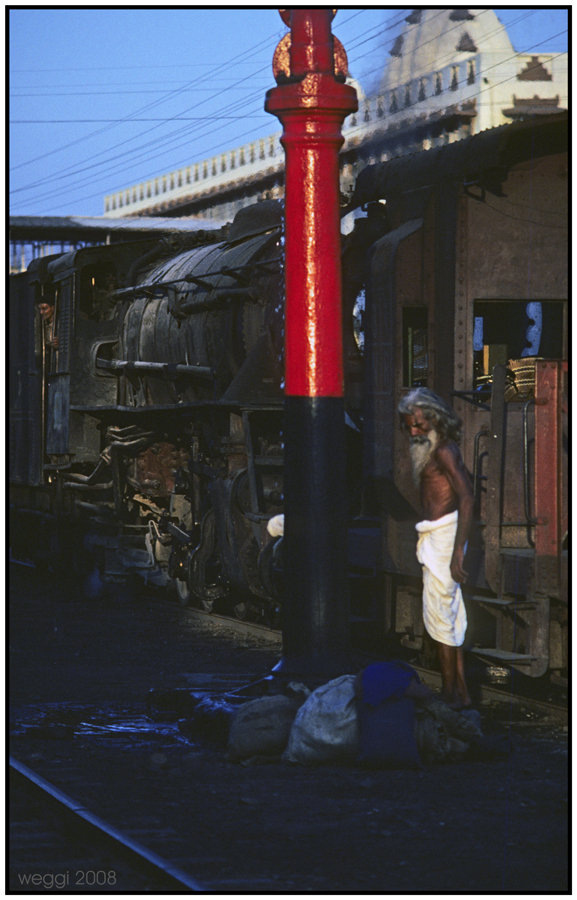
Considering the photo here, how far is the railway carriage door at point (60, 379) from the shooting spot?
62.7 ft

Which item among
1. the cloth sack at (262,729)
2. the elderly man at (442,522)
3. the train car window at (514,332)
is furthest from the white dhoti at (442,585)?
the train car window at (514,332)

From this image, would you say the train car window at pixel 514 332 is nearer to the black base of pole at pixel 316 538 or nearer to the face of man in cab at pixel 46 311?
the black base of pole at pixel 316 538

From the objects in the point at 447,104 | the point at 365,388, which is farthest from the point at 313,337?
the point at 447,104

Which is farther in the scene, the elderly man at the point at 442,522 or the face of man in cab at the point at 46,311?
the face of man in cab at the point at 46,311

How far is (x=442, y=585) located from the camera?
8531mm

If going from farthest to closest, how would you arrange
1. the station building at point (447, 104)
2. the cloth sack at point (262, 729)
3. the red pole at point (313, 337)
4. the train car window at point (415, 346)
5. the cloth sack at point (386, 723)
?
the station building at point (447, 104) < the train car window at point (415, 346) < the red pole at point (313, 337) < the cloth sack at point (262, 729) < the cloth sack at point (386, 723)

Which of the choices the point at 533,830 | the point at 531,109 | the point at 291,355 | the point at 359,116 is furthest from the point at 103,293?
the point at 531,109

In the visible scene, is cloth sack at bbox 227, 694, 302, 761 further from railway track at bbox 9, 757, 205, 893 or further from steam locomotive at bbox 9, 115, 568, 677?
steam locomotive at bbox 9, 115, 568, 677

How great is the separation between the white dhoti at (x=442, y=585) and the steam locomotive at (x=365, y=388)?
1.35 feet

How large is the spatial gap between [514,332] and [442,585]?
263 centimetres

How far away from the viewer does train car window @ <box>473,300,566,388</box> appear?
409 inches

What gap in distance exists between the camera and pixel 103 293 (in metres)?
19.6

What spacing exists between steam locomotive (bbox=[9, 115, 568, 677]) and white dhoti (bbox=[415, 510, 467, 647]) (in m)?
0.41

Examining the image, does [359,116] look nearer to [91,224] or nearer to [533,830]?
[91,224]
